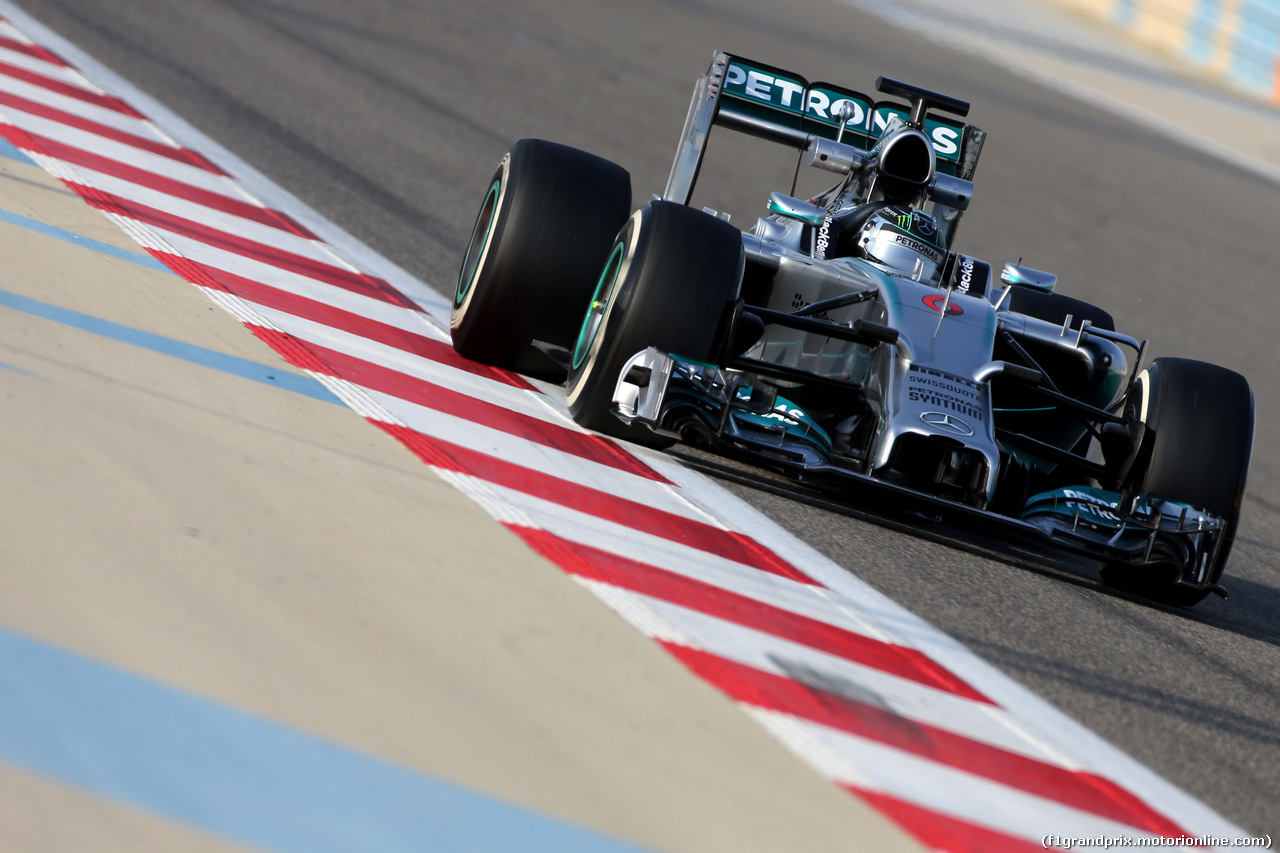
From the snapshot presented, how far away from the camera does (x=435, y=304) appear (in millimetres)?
6844

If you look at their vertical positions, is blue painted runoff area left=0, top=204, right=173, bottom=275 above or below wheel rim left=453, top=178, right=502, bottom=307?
below

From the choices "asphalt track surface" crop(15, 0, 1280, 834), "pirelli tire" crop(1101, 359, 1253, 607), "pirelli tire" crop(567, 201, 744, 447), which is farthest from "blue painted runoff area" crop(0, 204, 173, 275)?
"pirelli tire" crop(1101, 359, 1253, 607)

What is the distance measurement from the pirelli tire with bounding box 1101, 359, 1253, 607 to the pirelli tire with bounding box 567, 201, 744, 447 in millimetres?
1611

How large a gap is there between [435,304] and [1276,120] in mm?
19458

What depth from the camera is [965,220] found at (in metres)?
13.0

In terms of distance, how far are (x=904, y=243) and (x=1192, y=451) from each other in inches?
60.6

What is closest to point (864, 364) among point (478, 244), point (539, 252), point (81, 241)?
point (539, 252)

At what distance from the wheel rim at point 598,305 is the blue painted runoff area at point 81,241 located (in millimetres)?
1753

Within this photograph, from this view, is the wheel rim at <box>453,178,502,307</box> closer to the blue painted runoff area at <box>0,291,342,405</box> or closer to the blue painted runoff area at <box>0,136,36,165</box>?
the blue painted runoff area at <box>0,291,342,405</box>

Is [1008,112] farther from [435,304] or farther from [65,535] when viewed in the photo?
[65,535]

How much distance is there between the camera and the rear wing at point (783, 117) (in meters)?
6.80

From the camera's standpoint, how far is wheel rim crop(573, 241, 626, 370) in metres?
5.26

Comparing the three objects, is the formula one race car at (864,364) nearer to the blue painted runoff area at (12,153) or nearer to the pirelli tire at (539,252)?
the pirelli tire at (539,252)

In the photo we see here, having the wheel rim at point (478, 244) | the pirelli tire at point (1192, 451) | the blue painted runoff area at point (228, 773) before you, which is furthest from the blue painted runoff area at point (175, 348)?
the pirelli tire at point (1192, 451)
